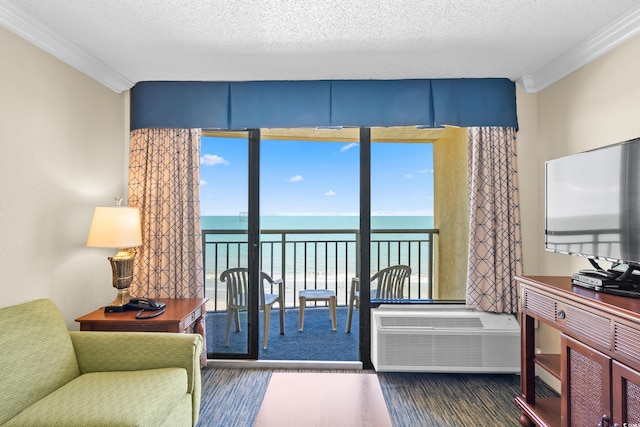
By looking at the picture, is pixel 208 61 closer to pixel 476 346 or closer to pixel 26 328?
pixel 26 328

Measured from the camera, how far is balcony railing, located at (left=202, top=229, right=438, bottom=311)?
3221 millimetres

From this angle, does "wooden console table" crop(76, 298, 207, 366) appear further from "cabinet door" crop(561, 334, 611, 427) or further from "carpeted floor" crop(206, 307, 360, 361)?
"cabinet door" crop(561, 334, 611, 427)

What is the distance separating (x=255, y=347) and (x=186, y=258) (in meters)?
1.01

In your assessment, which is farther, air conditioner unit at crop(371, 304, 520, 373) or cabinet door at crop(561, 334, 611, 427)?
A: air conditioner unit at crop(371, 304, 520, 373)

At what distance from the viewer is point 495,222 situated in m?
2.95

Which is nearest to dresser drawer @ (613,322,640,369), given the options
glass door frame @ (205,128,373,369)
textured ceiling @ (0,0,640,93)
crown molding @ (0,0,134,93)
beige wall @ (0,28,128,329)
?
textured ceiling @ (0,0,640,93)

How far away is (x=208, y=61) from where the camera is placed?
2.63m

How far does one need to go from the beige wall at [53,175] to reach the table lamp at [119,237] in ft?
0.78

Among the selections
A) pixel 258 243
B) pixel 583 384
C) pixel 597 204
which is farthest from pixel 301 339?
pixel 597 204

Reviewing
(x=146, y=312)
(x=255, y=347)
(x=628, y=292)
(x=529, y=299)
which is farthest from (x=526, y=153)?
(x=146, y=312)

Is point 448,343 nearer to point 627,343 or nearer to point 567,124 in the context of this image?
point 627,343

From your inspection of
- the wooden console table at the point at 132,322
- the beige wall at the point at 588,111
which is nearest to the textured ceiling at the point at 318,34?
the beige wall at the point at 588,111

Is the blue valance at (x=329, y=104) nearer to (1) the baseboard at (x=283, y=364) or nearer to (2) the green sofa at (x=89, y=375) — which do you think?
(2) the green sofa at (x=89, y=375)

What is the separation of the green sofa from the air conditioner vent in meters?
1.55
